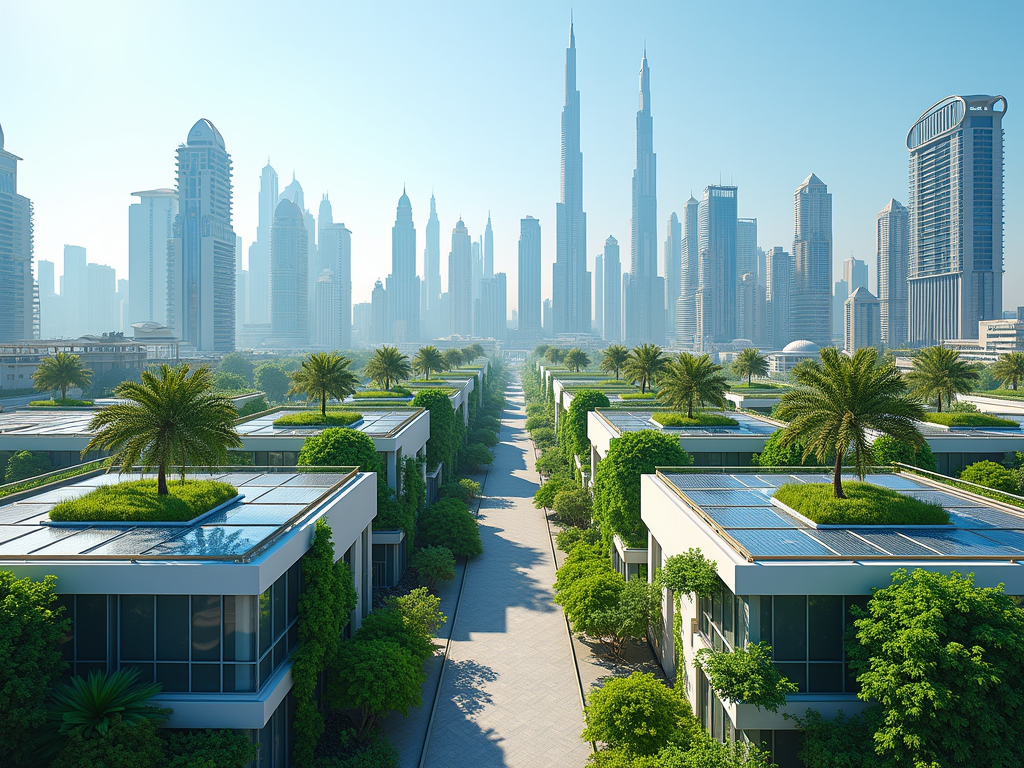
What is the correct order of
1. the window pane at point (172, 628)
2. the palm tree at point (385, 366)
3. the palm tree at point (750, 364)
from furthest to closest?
1. the palm tree at point (750, 364)
2. the palm tree at point (385, 366)
3. the window pane at point (172, 628)

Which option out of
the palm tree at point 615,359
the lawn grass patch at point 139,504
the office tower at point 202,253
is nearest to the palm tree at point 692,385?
the lawn grass patch at point 139,504

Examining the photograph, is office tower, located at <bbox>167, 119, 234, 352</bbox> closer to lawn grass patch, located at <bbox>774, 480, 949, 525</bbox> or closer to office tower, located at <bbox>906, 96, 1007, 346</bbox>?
lawn grass patch, located at <bbox>774, 480, 949, 525</bbox>

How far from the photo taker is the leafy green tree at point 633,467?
25.7 metres

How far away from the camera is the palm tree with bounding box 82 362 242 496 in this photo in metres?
17.6

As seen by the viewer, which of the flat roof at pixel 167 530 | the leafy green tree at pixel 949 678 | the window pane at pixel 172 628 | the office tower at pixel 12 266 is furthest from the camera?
the office tower at pixel 12 266

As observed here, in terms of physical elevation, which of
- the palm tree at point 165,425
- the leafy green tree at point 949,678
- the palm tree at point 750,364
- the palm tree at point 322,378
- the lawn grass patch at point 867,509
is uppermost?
the palm tree at point 750,364

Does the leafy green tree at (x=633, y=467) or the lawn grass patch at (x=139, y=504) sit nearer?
the lawn grass patch at (x=139, y=504)

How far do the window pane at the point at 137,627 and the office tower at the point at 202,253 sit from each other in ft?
635

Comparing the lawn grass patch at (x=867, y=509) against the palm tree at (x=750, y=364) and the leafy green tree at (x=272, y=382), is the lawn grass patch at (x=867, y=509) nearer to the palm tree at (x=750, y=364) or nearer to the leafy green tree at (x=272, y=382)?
the palm tree at (x=750, y=364)

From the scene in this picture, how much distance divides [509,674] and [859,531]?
1241 centimetres

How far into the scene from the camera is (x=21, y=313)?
543 ft

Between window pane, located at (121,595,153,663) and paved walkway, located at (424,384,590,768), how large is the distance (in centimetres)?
796

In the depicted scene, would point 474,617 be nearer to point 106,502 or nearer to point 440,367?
point 106,502

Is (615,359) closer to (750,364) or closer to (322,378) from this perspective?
(750,364)
